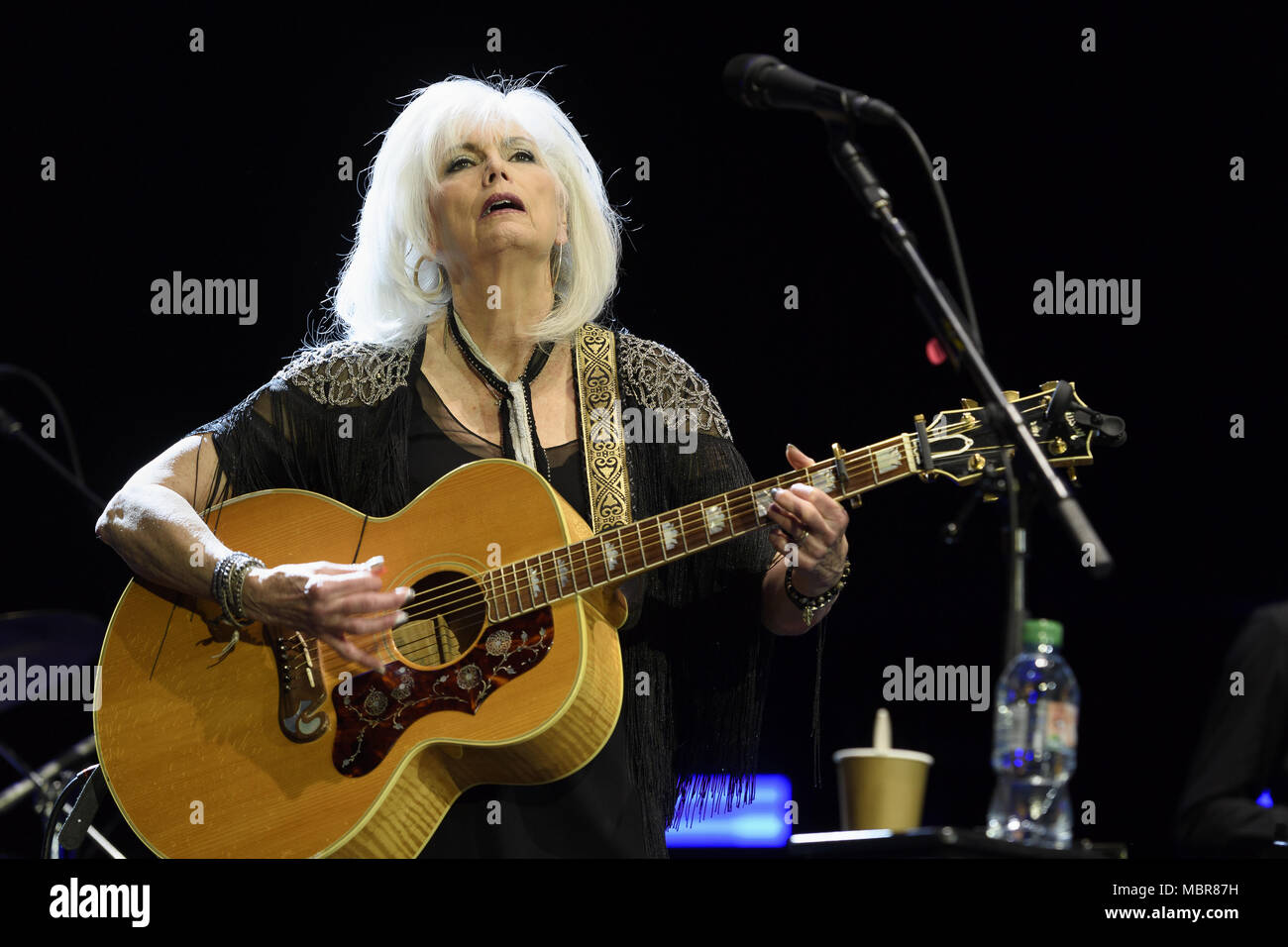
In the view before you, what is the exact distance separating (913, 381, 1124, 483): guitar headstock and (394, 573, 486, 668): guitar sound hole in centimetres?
98

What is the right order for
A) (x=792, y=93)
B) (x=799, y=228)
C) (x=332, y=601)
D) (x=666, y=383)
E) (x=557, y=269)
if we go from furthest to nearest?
(x=799, y=228) → (x=557, y=269) → (x=666, y=383) → (x=332, y=601) → (x=792, y=93)

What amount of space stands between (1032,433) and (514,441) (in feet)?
3.78

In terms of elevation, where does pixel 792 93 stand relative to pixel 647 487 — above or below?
above

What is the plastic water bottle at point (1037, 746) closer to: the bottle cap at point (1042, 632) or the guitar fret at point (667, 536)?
the bottle cap at point (1042, 632)

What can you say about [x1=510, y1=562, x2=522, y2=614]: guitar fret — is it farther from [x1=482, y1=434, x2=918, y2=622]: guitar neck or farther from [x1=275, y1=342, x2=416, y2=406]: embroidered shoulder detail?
[x1=275, y1=342, x2=416, y2=406]: embroidered shoulder detail

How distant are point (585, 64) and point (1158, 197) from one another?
1683mm

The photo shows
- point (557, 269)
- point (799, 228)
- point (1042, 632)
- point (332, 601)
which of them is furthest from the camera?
point (799, 228)

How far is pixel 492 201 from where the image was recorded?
302cm

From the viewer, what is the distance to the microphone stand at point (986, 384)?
1.86 meters

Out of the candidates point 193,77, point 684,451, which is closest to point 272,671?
point 684,451

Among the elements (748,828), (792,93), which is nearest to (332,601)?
(792,93)

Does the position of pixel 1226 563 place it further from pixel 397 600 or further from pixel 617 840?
pixel 397 600

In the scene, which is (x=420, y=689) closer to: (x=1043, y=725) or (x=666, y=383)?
(x=666, y=383)
